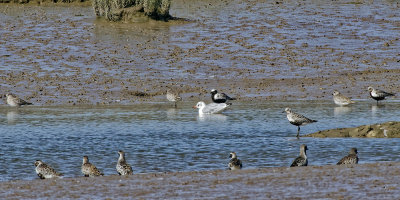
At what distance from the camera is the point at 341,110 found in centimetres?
2586

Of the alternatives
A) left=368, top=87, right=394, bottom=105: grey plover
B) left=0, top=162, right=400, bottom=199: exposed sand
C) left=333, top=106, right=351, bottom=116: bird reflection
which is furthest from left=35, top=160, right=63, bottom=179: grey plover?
left=368, top=87, right=394, bottom=105: grey plover

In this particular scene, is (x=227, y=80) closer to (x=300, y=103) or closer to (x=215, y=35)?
(x=300, y=103)

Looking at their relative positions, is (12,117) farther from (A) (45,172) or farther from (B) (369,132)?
(B) (369,132)

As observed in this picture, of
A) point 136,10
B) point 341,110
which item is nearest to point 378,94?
point 341,110

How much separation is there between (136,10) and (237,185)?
3009cm

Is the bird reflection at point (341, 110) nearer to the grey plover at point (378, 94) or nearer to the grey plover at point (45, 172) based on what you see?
the grey plover at point (378, 94)

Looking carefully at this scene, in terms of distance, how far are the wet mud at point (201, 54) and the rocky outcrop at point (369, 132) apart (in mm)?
7790

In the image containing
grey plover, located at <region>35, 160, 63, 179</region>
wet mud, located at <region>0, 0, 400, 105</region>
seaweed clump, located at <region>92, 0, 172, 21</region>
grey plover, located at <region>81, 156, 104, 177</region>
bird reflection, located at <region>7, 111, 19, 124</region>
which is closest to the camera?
grey plover, located at <region>35, 160, 63, 179</region>

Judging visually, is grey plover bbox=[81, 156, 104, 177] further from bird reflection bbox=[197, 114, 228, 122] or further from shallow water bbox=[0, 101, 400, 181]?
bird reflection bbox=[197, 114, 228, 122]

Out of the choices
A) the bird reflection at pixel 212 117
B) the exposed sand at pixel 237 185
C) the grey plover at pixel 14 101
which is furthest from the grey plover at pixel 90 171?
the grey plover at pixel 14 101

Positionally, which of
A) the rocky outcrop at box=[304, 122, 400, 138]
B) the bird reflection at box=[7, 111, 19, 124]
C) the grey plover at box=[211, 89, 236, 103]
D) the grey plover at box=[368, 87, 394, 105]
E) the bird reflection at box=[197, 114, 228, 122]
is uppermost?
the rocky outcrop at box=[304, 122, 400, 138]

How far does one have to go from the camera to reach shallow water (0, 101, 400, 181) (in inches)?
706

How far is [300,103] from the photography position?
27.3 metres

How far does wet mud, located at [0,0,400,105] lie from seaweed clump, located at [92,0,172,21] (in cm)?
59
